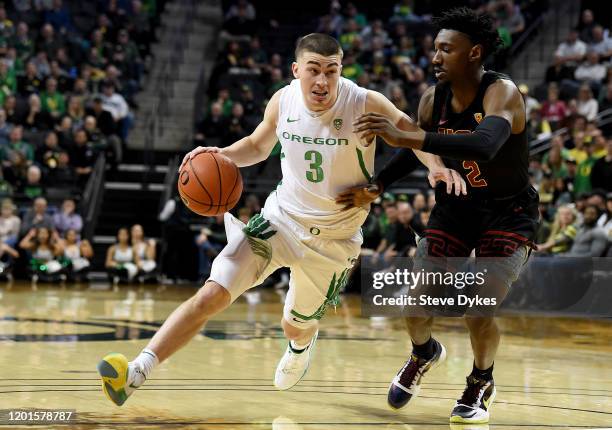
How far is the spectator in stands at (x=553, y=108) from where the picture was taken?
1627 centimetres

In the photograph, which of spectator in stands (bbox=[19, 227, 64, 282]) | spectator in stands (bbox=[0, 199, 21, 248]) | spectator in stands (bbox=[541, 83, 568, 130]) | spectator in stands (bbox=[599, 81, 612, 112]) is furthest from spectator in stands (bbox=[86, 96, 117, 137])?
spectator in stands (bbox=[599, 81, 612, 112])

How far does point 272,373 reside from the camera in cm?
708

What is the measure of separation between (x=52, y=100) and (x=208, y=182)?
13731 millimetres

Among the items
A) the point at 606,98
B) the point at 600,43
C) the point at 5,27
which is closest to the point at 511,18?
the point at 600,43

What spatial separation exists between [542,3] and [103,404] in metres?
16.7

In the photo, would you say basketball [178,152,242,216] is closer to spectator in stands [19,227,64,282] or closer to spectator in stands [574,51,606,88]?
spectator in stands [19,227,64,282]

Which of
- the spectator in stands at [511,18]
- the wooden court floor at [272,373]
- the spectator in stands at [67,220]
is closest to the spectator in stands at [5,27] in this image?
the spectator in stands at [67,220]

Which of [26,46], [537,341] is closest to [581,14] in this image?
[26,46]

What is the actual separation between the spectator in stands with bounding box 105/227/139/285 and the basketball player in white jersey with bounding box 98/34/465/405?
10621 millimetres

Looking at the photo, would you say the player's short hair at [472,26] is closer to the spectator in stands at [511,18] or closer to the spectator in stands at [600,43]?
the spectator in stands at [600,43]

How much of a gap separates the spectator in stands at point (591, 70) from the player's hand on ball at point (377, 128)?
12.5m

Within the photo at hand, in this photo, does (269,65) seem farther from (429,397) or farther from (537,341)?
(429,397)

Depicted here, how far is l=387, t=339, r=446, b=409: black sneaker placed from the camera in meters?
5.76

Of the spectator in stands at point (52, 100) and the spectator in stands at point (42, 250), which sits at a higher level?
the spectator in stands at point (52, 100)
